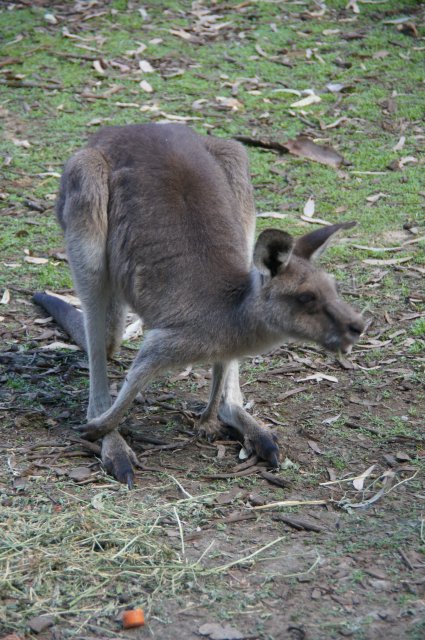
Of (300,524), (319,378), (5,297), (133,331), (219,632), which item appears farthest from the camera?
(5,297)

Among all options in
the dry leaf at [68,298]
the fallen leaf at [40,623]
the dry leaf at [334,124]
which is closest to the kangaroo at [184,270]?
the fallen leaf at [40,623]

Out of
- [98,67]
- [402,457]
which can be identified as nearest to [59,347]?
[402,457]

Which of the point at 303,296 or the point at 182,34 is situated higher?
the point at 303,296

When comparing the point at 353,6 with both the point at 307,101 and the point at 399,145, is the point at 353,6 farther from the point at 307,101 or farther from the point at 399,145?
the point at 399,145

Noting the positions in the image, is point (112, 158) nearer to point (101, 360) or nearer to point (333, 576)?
point (101, 360)

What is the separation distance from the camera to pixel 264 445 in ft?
15.0

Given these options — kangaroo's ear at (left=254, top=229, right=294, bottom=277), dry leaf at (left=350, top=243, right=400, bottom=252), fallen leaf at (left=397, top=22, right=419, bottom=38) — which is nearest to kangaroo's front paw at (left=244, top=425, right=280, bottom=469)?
kangaroo's ear at (left=254, top=229, right=294, bottom=277)

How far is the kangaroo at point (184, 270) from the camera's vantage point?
4125 mm

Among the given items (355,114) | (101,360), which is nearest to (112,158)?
(101,360)

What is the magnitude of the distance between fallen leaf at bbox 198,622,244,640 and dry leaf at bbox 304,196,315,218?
443cm

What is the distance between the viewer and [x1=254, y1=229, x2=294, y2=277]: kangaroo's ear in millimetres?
3953

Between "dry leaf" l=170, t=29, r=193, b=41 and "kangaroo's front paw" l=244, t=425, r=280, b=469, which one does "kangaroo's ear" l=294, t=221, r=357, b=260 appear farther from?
"dry leaf" l=170, t=29, r=193, b=41

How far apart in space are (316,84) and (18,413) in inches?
234

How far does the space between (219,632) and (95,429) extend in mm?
1557
